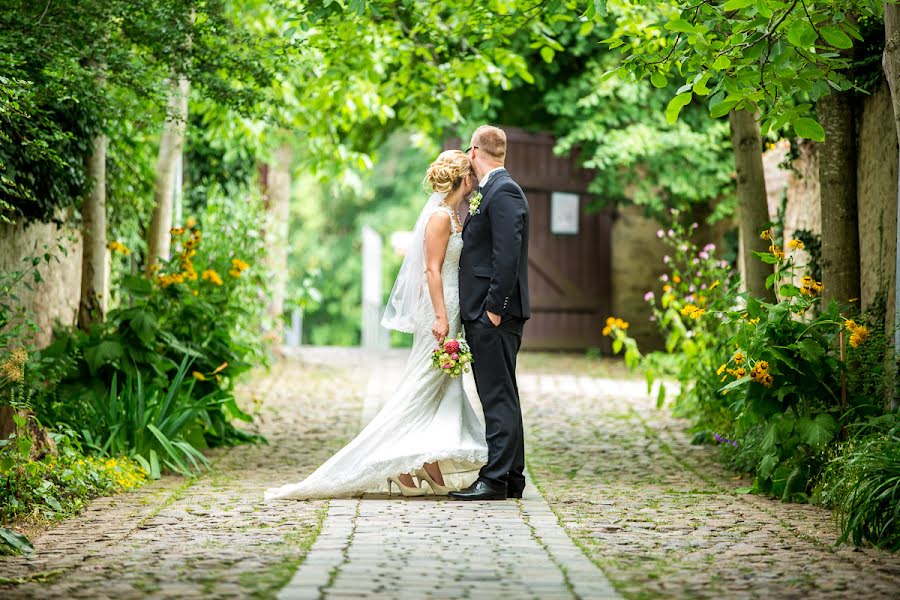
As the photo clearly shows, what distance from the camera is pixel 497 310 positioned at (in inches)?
240

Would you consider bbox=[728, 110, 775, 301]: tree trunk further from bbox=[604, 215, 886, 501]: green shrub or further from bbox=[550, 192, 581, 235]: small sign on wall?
bbox=[550, 192, 581, 235]: small sign on wall

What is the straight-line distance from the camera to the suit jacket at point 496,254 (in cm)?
604

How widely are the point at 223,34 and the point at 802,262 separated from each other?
4193 millimetres

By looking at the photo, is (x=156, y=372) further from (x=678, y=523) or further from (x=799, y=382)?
(x=799, y=382)

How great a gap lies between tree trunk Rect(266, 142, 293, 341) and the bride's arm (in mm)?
6920

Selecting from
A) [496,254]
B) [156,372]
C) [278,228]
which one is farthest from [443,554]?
[278,228]

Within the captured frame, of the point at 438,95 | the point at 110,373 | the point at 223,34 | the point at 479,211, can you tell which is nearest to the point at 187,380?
the point at 110,373

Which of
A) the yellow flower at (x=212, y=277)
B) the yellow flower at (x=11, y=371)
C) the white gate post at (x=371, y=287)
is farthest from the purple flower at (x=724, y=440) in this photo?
the white gate post at (x=371, y=287)

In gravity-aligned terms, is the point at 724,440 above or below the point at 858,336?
below

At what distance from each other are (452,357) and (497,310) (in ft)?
1.15

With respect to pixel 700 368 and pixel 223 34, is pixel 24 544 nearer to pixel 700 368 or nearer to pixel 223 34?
pixel 223 34

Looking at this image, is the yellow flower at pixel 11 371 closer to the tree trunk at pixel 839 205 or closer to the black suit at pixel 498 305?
the black suit at pixel 498 305

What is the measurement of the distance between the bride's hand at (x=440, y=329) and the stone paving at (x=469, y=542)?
0.84 meters

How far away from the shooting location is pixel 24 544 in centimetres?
Result: 482
